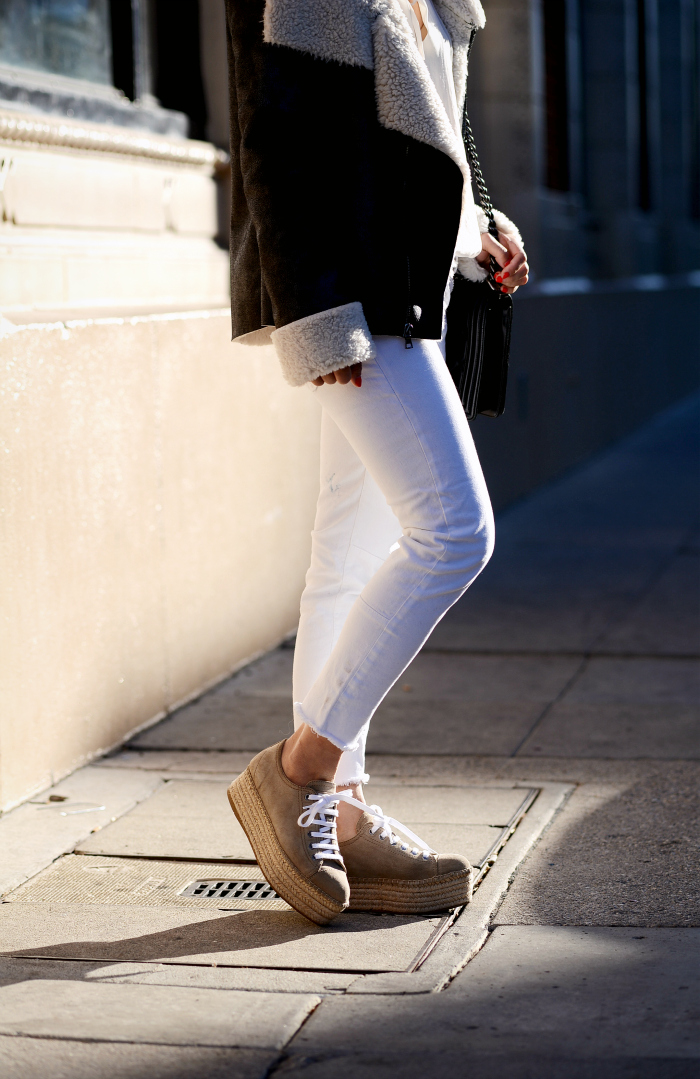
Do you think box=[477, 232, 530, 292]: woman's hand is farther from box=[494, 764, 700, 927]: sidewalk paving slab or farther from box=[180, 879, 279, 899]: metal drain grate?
box=[180, 879, 279, 899]: metal drain grate

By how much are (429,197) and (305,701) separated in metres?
0.96

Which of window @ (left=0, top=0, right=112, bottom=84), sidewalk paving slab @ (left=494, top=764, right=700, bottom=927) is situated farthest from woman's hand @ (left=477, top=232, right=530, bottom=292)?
window @ (left=0, top=0, right=112, bottom=84)

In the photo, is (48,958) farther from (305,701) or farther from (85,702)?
(85,702)

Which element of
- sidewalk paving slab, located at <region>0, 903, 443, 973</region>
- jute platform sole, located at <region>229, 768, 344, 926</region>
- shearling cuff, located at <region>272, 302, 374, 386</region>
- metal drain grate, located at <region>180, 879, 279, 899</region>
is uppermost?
shearling cuff, located at <region>272, 302, 374, 386</region>

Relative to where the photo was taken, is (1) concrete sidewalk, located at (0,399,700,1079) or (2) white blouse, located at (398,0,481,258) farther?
(2) white blouse, located at (398,0,481,258)

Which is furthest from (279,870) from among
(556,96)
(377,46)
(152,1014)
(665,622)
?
(556,96)

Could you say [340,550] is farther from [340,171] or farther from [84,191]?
[84,191]

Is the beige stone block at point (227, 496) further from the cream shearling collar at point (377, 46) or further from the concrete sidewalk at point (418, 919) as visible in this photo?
the cream shearling collar at point (377, 46)

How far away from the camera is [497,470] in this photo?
854 centimetres

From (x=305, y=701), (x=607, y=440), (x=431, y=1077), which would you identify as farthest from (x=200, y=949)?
(x=607, y=440)

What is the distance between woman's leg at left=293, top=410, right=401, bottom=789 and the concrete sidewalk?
43 centimetres

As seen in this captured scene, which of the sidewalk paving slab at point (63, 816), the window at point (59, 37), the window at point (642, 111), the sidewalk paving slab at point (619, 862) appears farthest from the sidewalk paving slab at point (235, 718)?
the window at point (642, 111)

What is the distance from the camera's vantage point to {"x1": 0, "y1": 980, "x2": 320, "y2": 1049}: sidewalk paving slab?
2.38 metres

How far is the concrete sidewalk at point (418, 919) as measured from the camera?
2.35 m
